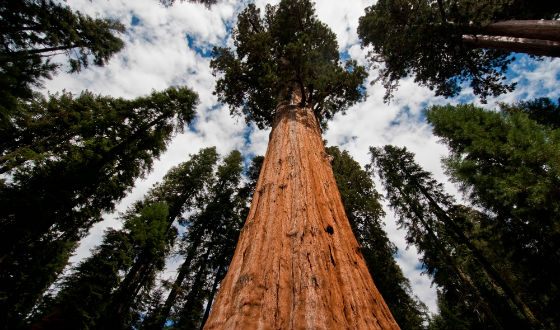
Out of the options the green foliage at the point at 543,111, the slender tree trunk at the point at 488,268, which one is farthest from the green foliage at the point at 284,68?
the green foliage at the point at 543,111

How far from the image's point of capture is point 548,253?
11023 mm

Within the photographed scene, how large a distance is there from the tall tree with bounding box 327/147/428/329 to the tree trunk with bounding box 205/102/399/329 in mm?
12139

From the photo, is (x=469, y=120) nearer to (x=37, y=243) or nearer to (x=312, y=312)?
(x=312, y=312)

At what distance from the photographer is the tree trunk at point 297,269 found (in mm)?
1541

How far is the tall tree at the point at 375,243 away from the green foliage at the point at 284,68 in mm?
6890

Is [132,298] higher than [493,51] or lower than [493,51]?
lower

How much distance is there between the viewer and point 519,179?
32.6ft

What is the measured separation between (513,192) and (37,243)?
2167 centimetres

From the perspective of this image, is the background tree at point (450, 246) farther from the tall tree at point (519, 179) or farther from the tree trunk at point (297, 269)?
the tree trunk at point (297, 269)

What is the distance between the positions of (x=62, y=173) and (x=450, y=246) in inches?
832

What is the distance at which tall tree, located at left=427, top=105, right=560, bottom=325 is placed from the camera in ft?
32.0

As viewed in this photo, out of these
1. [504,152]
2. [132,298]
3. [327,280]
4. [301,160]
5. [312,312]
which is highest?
[504,152]

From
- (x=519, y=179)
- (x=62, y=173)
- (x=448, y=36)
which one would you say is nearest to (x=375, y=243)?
(x=519, y=179)

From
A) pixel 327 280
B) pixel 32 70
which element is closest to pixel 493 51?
pixel 327 280
